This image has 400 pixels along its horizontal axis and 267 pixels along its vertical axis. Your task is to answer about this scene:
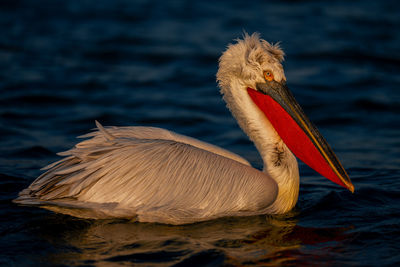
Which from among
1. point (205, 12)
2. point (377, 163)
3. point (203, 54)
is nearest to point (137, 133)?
point (377, 163)

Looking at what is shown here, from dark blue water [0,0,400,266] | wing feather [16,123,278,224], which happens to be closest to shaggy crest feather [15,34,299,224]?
wing feather [16,123,278,224]

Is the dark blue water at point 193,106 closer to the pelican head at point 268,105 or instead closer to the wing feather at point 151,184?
the wing feather at point 151,184

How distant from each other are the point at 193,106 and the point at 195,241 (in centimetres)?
411

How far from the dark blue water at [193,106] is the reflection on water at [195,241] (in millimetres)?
14

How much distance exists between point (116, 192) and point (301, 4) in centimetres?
970

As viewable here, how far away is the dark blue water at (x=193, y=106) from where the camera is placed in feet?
12.9

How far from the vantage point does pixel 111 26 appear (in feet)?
37.2

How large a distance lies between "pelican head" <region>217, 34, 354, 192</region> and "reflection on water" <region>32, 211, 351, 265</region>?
54 cm

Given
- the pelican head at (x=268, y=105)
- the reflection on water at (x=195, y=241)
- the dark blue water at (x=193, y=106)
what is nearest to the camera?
the reflection on water at (x=195, y=241)

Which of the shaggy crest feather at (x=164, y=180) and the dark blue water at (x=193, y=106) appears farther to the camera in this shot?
the shaggy crest feather at (x=164, y=180)

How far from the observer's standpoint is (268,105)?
4574 millimetres

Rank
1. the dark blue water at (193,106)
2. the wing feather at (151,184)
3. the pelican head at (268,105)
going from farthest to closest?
the pelican head at (268,105) → the wing feather at (151,184) → the dark blue water at (193,106)

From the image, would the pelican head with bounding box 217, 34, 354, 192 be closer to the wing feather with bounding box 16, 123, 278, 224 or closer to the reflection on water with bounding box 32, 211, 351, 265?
the wing feather with bounding box 16, 123, 278, 224

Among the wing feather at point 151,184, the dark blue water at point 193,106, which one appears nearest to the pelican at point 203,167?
the wing feather at point 151,184
